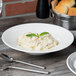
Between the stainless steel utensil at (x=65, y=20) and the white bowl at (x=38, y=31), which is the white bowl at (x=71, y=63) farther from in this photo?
the stainless steel utensil at (x=65, y=20)

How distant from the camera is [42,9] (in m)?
1.62

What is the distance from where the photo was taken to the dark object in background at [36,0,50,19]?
5.28 feet

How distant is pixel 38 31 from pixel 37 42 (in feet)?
0.68

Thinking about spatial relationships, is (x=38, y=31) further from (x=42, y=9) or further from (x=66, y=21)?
(x=42, y=9)

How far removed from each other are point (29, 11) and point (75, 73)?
3.21 feet

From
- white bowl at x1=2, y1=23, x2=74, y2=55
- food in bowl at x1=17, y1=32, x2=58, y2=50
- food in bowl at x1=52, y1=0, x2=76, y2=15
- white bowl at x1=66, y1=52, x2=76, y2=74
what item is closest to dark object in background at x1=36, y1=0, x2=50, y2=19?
food in bowl at x1=52, y1=0, x2=76, y2=15

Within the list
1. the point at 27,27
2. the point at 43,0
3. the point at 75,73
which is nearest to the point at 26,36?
the point at 27,27

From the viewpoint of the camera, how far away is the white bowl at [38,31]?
1.14 m

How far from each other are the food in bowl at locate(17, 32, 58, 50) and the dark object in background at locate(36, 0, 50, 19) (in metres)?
0.46

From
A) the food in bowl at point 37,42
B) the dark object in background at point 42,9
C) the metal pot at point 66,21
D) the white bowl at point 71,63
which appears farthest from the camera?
the dark object in background at point 42,9

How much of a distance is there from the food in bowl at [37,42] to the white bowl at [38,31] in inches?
1.1

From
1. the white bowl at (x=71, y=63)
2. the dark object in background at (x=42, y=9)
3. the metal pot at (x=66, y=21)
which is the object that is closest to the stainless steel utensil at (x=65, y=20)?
the metal pot at (x=66, y=21)

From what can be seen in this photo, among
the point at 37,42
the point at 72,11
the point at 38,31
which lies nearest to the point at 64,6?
the point at 72,11

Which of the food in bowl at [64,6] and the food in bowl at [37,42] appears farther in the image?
the food in bowl at [64,6]
